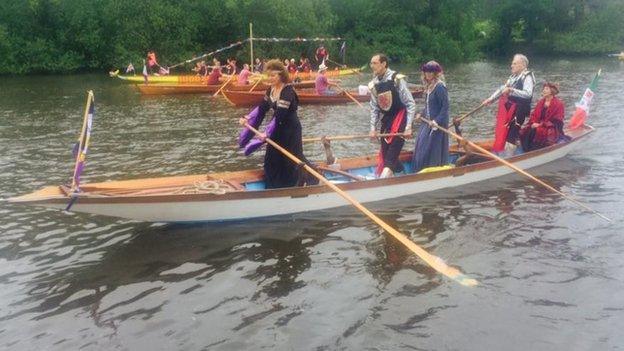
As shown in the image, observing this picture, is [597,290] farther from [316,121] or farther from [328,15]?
[328,15]

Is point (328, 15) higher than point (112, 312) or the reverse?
higher

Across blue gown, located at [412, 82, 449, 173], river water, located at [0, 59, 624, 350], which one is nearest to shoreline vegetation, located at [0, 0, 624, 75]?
river water, located at [0, 59, 624, 350]

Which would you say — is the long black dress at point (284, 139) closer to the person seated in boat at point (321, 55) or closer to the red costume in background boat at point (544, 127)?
the red costume in background boat at point (544, 127)

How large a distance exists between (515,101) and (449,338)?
6.93 meters

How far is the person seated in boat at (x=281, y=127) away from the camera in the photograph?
27.3ft

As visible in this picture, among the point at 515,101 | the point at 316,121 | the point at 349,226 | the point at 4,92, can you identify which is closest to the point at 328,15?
the point at 4,92

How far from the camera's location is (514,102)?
11609 millimetres

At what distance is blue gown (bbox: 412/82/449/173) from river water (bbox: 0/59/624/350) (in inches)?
27.0

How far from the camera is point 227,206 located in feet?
27.7

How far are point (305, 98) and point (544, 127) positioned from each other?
445 inches

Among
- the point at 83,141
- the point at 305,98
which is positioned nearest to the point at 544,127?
the point at 83,141

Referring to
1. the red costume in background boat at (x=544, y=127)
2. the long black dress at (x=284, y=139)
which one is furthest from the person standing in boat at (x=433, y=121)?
the long black dress at (x=284, y=139)

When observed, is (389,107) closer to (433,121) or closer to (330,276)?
(433,121)

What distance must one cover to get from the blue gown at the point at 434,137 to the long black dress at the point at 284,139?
2.57m
